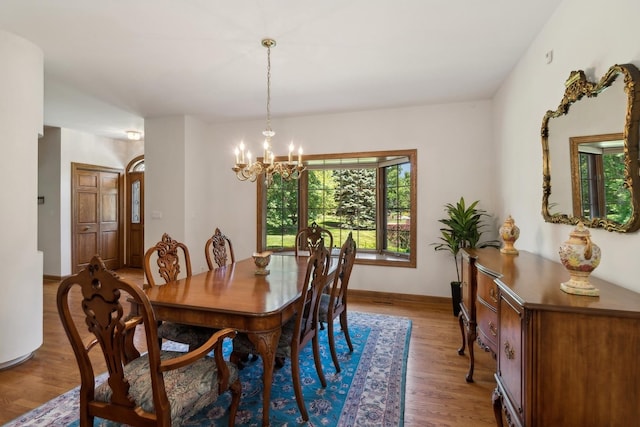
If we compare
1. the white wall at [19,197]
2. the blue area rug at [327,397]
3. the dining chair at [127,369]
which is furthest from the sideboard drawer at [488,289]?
the white wall at [19,197]

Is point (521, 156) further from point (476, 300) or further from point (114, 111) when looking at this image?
point (114, 111)

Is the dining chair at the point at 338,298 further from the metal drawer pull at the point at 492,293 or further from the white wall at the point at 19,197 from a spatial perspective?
the white wall at the point at 19,197

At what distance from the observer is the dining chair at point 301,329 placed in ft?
6.14

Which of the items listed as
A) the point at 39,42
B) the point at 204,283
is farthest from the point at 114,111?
the point at 204,283

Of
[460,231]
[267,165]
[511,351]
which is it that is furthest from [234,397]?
[460,231]

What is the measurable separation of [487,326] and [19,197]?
11.7ft

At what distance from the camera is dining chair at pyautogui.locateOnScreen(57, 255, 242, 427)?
1.24m

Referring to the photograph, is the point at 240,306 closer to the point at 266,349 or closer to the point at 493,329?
the point at 266,349

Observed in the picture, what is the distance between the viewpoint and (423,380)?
2354mm

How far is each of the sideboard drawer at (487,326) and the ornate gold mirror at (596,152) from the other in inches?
28.8

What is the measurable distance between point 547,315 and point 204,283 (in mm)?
1967

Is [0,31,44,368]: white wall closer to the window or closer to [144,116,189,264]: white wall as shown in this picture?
→ [144,116,189,264]: white wall

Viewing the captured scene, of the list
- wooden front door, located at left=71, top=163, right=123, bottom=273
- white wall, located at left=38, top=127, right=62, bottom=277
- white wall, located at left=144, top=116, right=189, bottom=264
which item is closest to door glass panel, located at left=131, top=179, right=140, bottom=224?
wooden front door, located at left=71, top=163, right=123, bottom=273

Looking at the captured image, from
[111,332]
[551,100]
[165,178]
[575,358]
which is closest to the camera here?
[575,358]
